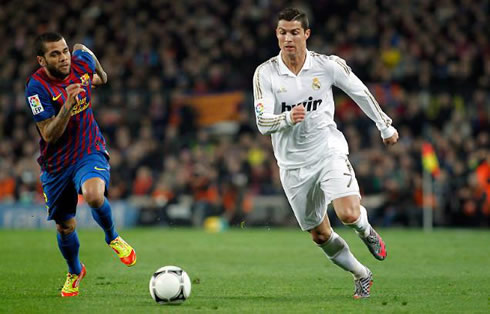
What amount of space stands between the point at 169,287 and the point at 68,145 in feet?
5.99

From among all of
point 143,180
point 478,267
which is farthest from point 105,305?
point 143,180

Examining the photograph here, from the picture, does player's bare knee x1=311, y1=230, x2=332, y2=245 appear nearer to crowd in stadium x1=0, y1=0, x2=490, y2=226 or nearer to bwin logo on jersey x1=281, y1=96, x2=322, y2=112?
bwin logo on jersey x1=281, y1=96, x2=322, y2=112

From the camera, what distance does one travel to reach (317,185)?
859 centimetres

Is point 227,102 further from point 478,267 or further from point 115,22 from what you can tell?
point 478,267

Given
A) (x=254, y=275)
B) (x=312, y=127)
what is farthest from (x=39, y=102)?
(x=254, y=275)

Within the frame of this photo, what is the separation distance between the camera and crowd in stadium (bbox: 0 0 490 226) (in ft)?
70.7

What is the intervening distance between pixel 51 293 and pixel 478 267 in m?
5.68

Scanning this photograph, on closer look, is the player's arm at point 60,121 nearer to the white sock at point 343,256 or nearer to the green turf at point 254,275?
the green turf at point 254,275

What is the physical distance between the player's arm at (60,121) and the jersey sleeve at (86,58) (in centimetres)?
61

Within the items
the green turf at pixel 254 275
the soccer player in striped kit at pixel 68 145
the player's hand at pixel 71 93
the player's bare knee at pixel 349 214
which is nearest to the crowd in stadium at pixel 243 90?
the green turf at pixel 254 275

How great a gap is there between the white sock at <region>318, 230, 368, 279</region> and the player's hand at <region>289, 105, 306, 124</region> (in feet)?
4.41

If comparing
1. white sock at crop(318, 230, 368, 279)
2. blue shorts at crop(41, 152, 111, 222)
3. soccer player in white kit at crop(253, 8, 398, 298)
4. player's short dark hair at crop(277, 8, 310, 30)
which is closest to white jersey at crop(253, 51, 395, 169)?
soccer player in white kit at crop(253, 8, 398, 298)

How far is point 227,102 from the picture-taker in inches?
929

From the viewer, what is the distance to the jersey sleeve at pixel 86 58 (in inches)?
360
